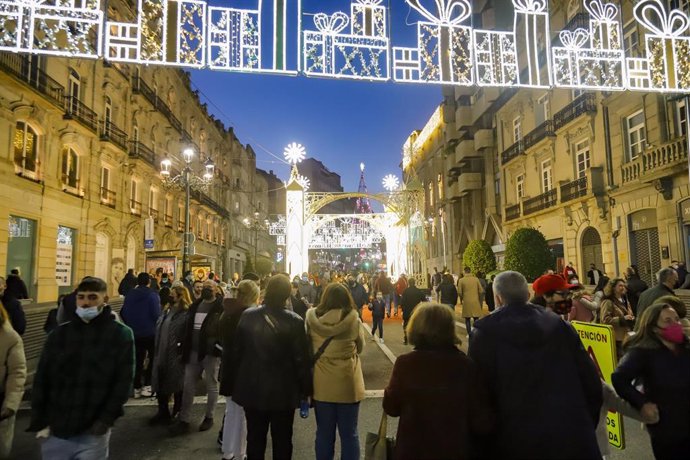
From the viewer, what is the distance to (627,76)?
8.60 m

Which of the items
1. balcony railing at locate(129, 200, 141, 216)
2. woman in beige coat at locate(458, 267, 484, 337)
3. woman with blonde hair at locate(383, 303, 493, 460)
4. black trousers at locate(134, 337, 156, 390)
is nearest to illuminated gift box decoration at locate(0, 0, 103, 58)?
black trousers at locate(134, 337, 156, 390)

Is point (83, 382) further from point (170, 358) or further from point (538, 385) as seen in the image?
point (170, 358)

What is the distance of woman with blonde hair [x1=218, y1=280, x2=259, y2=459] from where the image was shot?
3.96 meters

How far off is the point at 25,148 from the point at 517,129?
24242 mm

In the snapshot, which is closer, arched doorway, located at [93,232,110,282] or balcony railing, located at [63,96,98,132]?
balcony railing, located at [63,96,98,132]

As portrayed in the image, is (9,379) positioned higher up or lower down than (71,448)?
higher up

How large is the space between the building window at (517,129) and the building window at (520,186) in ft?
7.75

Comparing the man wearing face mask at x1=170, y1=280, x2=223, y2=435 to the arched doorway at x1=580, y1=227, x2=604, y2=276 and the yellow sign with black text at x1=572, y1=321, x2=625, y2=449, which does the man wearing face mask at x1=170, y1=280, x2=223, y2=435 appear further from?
the arched doorway at x1=580, y1=227, x2=604, y2=276

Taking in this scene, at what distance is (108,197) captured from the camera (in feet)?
70.6

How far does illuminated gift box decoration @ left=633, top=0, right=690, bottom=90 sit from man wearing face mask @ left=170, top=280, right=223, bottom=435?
30.1 ft

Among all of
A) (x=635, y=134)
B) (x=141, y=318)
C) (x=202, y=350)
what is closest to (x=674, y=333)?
(x=202, y=350)

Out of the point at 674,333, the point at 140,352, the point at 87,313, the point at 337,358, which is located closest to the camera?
the point at 674,333

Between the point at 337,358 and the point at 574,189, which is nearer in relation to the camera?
the point at 337,358

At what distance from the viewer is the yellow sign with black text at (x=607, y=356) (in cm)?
415
